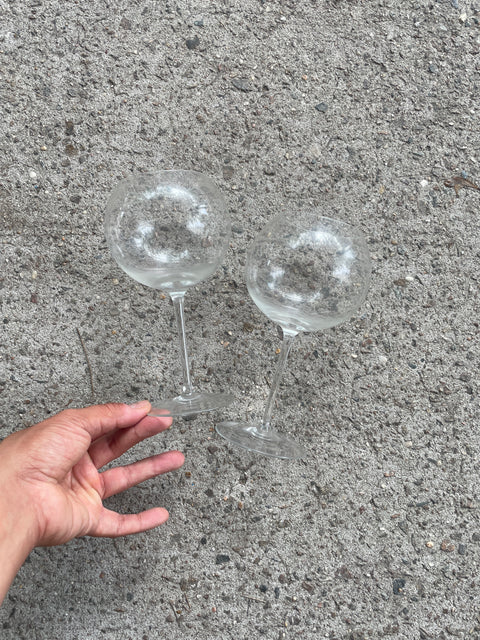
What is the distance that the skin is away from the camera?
94cm

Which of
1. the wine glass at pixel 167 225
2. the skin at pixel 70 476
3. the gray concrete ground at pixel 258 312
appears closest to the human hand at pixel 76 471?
the skin at pixel 70 476

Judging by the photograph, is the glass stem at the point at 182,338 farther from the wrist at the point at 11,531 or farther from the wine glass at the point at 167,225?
the wrist at the point at 11,531

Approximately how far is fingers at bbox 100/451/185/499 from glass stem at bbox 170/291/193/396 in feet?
0.46

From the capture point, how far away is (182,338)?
110 centimetres

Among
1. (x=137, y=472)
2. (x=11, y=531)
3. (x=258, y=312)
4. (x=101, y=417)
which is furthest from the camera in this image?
(x=258, y=312)

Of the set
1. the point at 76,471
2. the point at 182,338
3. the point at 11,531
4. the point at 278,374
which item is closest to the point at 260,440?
the point at 278,374

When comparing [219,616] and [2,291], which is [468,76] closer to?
[2,291]

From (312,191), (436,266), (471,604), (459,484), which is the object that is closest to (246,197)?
(312,191)

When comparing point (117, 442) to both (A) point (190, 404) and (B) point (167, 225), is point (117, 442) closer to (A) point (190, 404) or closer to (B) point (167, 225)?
(A) point (190, 404)

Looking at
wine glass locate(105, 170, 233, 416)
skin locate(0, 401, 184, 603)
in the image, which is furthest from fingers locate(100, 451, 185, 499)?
wine glass locate(105, 170, 233, 416)

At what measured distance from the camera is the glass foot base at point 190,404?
1.05 meters

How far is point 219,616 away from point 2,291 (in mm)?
867

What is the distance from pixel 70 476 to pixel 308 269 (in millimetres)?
610

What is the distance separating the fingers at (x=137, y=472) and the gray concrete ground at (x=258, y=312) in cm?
8
